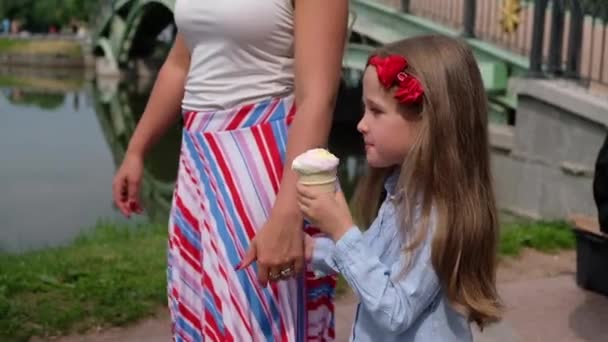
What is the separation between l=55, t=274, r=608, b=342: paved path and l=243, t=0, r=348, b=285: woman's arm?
1.75 metres

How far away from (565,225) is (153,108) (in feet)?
12.3

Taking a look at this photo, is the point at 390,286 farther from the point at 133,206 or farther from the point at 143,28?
the point at 143,28

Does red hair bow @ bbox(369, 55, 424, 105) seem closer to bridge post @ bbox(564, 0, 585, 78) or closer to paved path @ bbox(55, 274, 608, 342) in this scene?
paved path @ bbox(55, 274, 608, 342)

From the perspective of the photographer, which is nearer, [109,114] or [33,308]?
[33,308]

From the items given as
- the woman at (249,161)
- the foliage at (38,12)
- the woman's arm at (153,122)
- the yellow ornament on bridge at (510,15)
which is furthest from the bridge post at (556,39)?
the foliage at (38,12)

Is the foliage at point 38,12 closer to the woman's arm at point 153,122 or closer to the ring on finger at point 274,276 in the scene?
the woman's arm at point 153,122

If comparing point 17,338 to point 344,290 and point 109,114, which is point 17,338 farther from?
point 109,114

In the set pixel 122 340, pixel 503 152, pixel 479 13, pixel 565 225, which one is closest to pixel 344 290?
pixel 122 340

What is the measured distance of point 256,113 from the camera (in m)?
1.84

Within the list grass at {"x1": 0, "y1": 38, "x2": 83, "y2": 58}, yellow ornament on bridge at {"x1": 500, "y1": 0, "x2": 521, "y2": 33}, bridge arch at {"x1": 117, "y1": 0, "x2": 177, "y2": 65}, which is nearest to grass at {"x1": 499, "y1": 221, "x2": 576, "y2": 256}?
yellow ornament on bridge at {"x1": 500, "y1": 0, "x2": 521, "y2": 33}

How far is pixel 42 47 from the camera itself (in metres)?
37.7

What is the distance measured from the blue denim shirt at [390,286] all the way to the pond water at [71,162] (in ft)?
16.7

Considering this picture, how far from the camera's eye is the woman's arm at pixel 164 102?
2.12 m

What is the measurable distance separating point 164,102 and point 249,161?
40 cm
